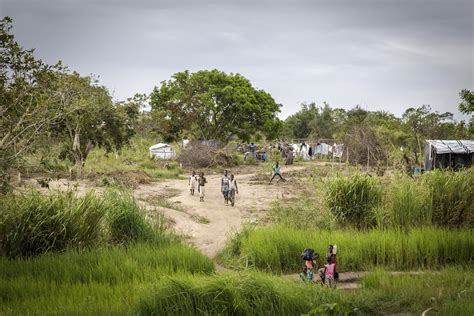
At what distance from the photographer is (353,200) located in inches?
546

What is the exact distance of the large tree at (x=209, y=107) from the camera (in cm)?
3997

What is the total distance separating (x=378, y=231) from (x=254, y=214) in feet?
20.2

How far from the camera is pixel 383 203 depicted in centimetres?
1399

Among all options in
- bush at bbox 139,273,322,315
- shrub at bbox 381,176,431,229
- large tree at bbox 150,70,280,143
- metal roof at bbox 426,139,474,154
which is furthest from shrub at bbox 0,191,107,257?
large tree at bbox 150,70,280,143

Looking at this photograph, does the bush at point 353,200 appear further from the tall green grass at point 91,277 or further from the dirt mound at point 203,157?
the dirt mound at point 203,157

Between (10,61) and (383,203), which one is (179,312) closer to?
(10,61)

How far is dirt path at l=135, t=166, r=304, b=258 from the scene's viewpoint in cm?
1470

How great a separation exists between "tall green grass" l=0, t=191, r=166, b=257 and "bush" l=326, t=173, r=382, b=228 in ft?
15.0

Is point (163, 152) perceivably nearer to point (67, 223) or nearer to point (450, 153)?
point (450, 153)

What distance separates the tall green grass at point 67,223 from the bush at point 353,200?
4583 millimetres

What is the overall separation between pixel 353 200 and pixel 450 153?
13.5 m

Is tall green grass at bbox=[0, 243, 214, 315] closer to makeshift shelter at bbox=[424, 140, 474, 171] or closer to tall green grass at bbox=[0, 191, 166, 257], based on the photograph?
tall green grass at bbox=[0, 191, 166, 257]

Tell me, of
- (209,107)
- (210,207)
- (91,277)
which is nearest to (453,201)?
(210,207)

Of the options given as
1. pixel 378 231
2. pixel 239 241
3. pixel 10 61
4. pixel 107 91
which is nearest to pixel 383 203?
pixel 378 231
